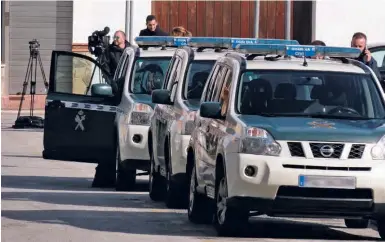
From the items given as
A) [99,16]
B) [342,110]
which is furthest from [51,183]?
[99,16]

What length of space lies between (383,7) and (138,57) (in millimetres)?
20611

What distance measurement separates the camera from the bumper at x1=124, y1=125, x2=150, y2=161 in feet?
55.6

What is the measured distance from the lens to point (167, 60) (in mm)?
17844

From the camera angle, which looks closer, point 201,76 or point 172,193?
point 172,193

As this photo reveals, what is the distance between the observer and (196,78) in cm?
1560

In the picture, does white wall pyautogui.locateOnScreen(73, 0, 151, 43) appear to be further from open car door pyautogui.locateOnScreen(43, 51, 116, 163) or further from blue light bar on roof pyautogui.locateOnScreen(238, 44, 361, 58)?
blue light bar on roof pyautogui.locateOnScreen(238, 44, 361, 58)

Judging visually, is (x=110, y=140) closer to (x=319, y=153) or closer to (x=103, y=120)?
(x=103, y=120)

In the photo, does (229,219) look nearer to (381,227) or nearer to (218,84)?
(381,227)

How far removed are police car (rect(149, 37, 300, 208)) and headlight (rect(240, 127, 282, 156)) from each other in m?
2.51

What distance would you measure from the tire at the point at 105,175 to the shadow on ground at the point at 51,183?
156 millimetres

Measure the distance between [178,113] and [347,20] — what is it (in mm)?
22990

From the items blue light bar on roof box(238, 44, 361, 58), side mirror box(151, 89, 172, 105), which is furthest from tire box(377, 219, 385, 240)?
side mirror box(151, 89, 172, 105)

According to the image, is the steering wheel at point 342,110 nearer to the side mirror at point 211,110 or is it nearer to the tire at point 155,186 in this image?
the side mirror at point 211,110

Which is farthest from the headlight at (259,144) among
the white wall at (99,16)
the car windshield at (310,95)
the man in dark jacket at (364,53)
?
the white wall at (99,16)
